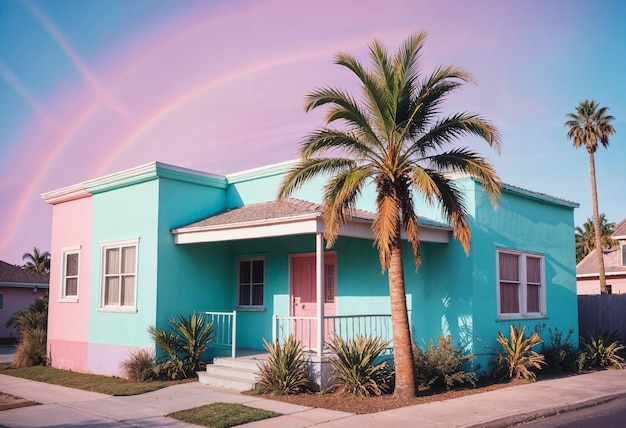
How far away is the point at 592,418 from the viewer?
961 cm

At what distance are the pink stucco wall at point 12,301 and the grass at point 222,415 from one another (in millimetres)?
23227

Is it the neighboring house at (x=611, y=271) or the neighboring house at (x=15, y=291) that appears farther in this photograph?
the neighboring house at (x=611, y=271)

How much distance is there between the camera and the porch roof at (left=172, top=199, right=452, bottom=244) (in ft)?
39.4

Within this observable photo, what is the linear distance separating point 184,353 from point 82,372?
150 inches

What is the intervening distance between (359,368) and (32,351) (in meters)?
11.0

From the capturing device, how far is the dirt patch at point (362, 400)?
33.1 ft

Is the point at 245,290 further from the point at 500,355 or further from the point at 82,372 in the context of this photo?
the point at 500,355

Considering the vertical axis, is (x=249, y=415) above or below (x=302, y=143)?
below

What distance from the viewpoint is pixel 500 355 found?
13.2m

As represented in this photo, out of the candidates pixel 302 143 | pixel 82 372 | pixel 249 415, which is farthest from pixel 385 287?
pixel 82 372

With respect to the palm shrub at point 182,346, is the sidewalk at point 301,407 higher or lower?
lower

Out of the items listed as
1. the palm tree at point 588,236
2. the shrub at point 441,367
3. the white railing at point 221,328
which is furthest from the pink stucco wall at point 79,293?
the palm tree at point 588,236

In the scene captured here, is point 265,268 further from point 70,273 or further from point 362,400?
point 70,273

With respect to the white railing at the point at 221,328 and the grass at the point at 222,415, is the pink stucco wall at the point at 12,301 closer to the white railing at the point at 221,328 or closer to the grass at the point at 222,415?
the white railing at the point at 221,328
